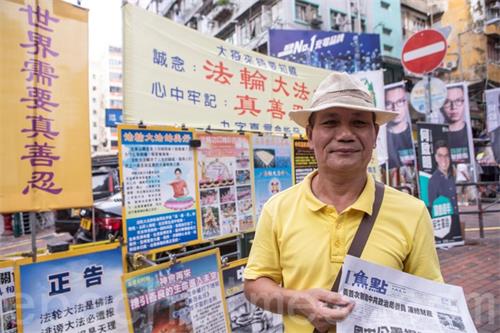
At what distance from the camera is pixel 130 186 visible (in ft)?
7.39

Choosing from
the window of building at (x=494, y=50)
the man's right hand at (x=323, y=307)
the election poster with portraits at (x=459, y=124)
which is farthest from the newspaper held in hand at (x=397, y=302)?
the window of building at (x=494, y=50)

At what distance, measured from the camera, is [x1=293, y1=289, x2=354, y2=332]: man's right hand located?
122 centimetres

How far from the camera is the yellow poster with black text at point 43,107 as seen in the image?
1.90 metres

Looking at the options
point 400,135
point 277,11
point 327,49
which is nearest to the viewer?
point 400,135

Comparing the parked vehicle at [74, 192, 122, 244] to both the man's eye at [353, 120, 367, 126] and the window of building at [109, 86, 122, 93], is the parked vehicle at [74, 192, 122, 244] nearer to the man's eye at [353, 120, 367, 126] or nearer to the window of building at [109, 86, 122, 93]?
the man's eye at [353, 120, 367, 126]

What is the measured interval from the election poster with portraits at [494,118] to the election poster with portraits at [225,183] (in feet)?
23.5

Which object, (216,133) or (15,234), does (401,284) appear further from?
(15,234)

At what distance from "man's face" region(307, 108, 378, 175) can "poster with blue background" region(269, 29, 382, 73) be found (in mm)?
9957

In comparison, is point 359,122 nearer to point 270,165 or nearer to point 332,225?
point 332,225

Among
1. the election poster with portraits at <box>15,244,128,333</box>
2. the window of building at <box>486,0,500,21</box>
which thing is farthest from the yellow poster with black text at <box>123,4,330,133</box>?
the window of building at <box>486,0,500,21</box>

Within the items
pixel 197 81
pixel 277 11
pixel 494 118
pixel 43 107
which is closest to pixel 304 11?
pixel 277 11

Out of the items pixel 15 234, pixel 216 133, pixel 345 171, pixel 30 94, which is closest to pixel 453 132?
pixel 216 133

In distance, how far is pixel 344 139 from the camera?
1445 millimetres

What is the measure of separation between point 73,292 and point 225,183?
1.27 metres
